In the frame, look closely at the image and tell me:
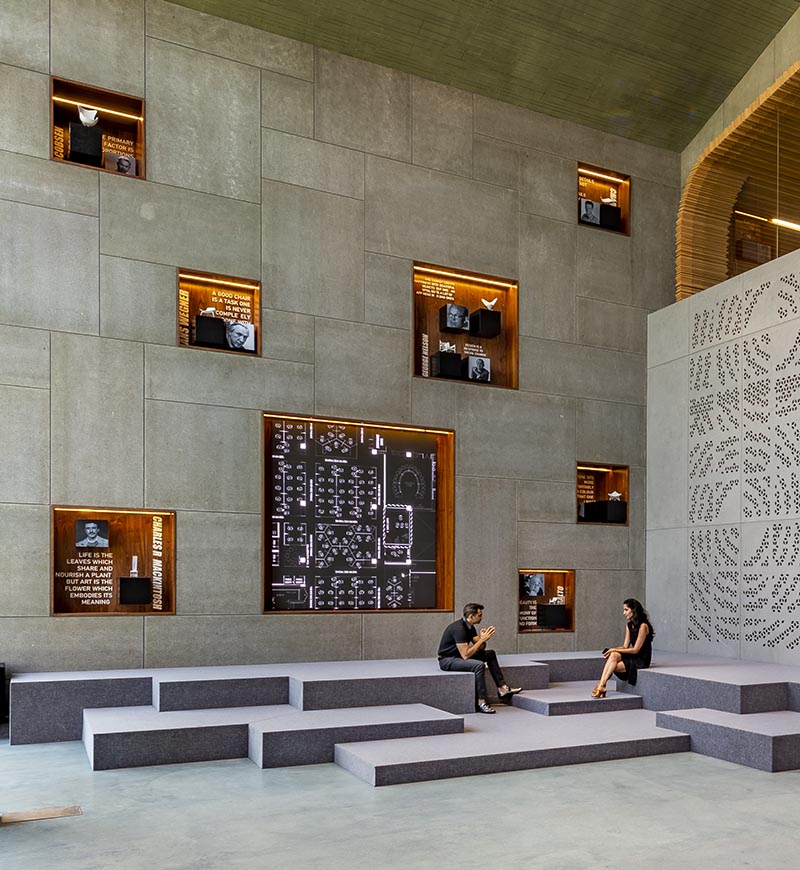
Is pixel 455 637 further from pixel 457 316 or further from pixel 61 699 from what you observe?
pixel 457 316

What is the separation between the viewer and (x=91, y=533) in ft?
27.9

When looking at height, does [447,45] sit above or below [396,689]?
above

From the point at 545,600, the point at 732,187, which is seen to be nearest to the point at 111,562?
the point at 545,600

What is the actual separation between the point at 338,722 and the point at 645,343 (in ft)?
23.5

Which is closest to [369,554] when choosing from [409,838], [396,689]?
[396,689]

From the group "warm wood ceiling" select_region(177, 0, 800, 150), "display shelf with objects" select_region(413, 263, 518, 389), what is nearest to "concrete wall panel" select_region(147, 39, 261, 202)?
"warm wood ceiling" select_region(177, 0, 800, 150)

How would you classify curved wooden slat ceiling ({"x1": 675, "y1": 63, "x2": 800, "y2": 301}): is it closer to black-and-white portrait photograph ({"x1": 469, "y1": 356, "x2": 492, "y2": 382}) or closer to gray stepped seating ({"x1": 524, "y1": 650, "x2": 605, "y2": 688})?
black-and-white portrait photograph ({"x1": 469, "y1": 356, "x2": 492, "y2": 382})

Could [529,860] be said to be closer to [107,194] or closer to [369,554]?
[369,554]

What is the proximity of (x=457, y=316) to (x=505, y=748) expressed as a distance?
5529mm

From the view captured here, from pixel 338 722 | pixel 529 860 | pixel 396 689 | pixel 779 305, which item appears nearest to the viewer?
pixel 529 860

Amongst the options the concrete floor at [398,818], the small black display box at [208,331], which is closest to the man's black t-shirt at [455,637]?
the concrete floor at [398,818]

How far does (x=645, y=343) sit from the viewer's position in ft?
38.4

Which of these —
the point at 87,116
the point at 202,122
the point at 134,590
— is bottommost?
the point at 134,590

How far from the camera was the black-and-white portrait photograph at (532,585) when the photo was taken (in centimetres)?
1070
